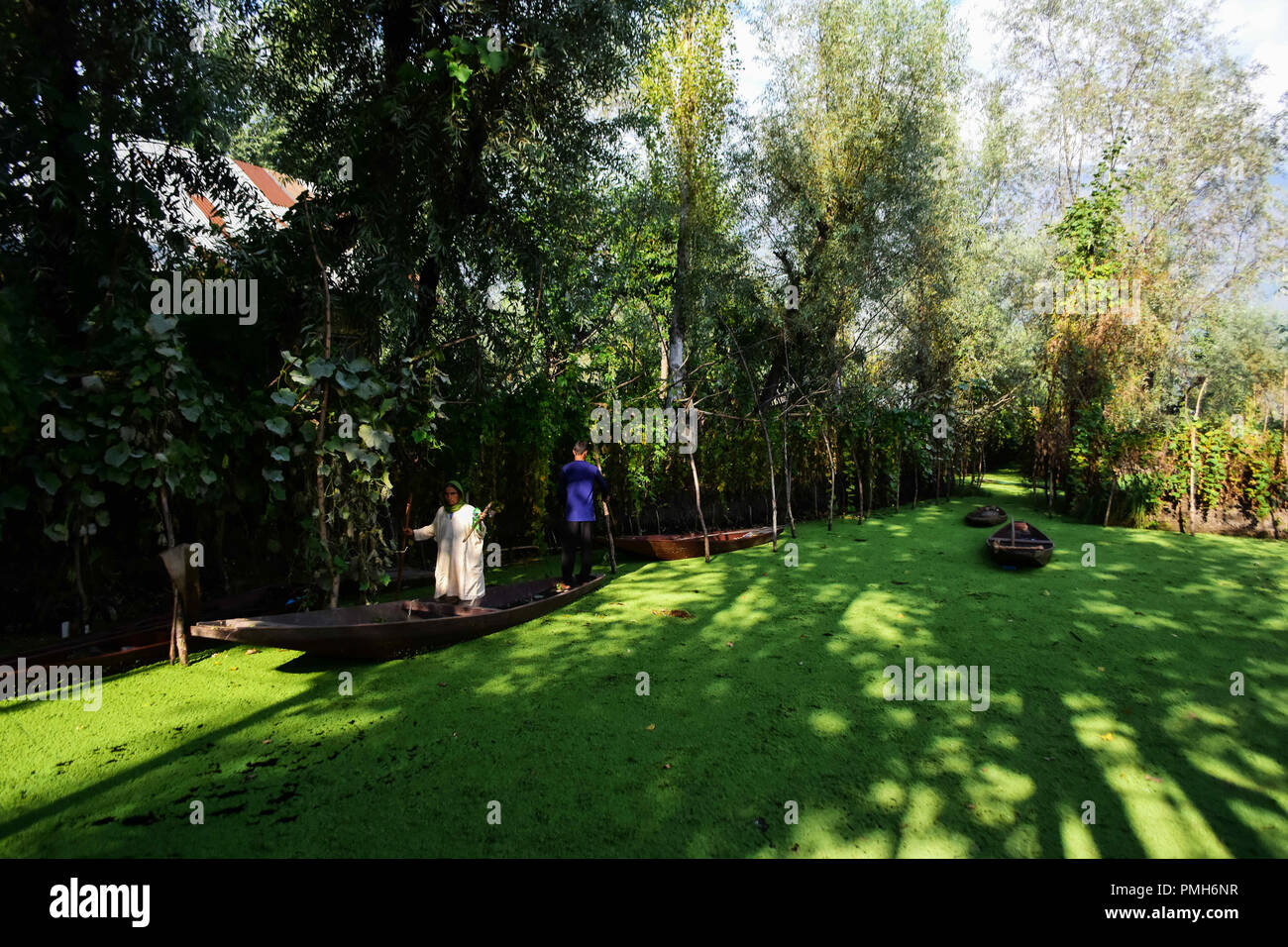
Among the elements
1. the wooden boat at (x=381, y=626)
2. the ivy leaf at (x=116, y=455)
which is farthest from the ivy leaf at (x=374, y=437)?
the ivy leaf at (x=116, y=455)

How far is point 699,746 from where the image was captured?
3729 millimetres

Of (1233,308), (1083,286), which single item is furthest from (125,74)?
(1233,308)

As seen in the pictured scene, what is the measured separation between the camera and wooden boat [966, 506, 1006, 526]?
1155 centimetres

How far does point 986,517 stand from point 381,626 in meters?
11.3

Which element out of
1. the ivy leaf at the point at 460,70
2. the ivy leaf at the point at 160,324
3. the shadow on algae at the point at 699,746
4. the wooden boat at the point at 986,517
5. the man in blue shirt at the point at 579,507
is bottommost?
the shadow on algae at the point at 699,746

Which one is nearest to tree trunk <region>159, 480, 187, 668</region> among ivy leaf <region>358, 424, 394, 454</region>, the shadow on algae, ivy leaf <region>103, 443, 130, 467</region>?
the shadow on algae

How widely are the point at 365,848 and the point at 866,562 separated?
7620 mm

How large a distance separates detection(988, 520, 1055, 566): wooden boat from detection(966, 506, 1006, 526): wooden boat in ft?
9.47

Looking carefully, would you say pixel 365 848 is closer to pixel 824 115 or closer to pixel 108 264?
pixel 108 264

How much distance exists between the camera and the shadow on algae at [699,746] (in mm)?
2918

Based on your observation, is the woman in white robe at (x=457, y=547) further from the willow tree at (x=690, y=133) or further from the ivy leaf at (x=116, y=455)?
the willow tree at (x=690, y=133)

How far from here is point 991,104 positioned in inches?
836

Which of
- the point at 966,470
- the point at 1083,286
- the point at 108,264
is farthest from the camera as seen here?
the point at 966,470

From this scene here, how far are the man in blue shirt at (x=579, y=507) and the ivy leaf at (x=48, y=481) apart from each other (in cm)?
450
